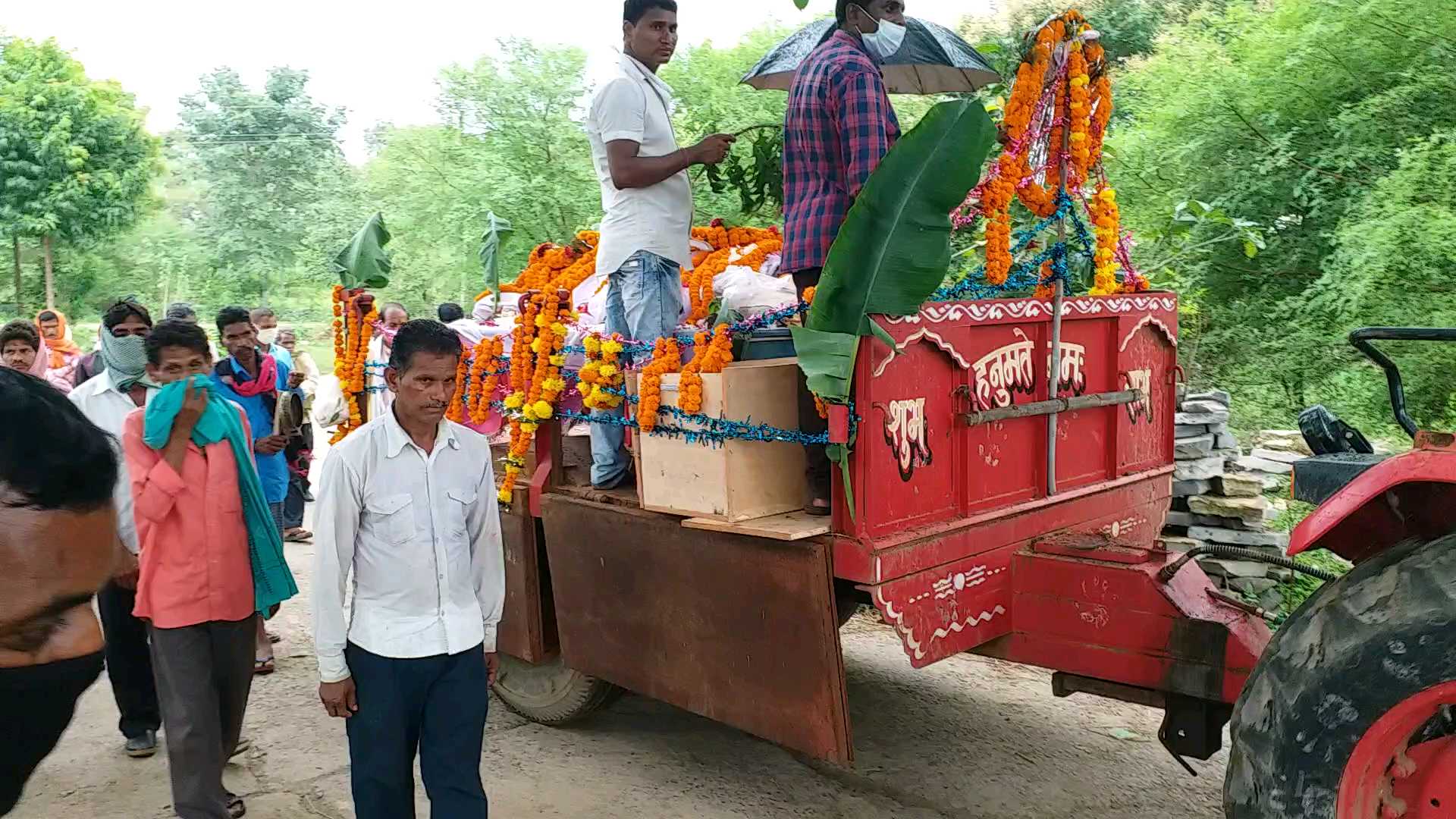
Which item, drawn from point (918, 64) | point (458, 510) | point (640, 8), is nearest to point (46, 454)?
point (458, 510)

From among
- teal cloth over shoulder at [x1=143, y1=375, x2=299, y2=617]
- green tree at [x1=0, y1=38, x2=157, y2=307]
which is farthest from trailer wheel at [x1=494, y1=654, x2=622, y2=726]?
green tree at [x1=0, y1=38, x2=157, y2=307]

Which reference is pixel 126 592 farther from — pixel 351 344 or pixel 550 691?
pixel 550 691

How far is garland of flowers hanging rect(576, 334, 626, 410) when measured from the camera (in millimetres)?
3803

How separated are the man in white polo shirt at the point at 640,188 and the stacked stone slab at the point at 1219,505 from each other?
3192 mm

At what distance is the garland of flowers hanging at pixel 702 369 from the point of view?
3.29 m

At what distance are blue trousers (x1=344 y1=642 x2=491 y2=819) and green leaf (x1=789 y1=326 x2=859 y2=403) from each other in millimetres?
1217

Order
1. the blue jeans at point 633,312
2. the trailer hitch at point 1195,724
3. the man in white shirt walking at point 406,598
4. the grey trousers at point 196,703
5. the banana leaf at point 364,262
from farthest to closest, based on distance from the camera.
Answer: the banana leaf at point 364,262
the blue jeans at point 633,312
the grey trousers at point 196,703
the trailer hitch at point 1195,724
the man in white shirt walking at point 406,598

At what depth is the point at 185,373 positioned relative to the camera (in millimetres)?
3672

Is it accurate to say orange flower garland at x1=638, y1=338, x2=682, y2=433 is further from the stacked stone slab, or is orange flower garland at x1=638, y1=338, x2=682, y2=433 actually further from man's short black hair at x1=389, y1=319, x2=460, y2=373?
the stacked stone slab

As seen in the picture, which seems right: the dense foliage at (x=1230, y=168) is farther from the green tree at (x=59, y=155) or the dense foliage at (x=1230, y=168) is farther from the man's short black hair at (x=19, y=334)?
the green tree at (x=59, y=155)

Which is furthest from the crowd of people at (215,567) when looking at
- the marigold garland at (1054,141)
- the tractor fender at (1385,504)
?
the tractor fender at (1385,504)

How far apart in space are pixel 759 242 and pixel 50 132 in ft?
67.2

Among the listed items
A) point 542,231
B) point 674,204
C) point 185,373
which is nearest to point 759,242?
point 674,204

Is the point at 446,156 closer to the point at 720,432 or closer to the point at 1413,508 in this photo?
the point at 720,432
